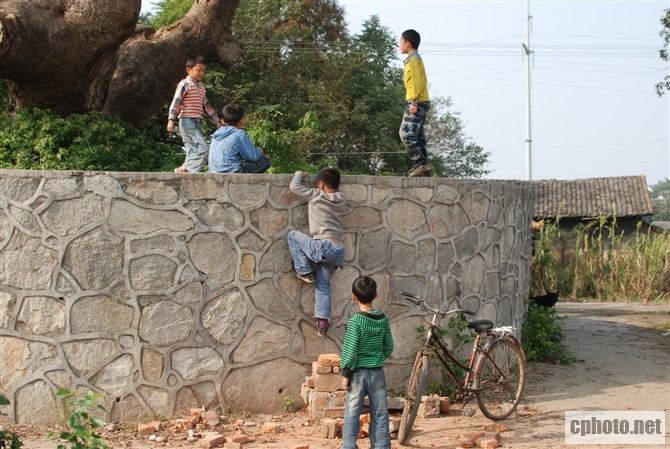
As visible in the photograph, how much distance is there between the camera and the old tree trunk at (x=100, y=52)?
30.6 feet

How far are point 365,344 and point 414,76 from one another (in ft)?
11.7

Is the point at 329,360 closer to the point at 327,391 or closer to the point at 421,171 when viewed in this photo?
the point at 327,391

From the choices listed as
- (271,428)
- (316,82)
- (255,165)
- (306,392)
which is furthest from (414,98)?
(316,82)

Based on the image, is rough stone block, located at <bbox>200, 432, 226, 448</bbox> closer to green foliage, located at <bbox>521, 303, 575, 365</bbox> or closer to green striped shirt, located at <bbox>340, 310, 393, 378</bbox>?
green striped shirt, located at <bbox>340, 310, 393, 378</bbox>

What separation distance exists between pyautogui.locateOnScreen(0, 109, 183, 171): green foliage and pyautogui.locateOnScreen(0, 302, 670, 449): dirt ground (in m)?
3.64

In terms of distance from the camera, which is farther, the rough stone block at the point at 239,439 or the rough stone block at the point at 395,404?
the rough stone block at the point at 395,404

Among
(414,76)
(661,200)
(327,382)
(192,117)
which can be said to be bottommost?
(327,382)

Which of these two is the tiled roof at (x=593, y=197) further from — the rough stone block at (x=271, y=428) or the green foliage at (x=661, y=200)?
the green foliage at (x=661, y=200)

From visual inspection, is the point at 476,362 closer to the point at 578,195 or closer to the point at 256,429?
the point at 256,429

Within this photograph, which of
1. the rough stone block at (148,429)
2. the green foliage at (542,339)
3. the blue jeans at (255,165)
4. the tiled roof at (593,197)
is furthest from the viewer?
the tiled roof at (593,197)

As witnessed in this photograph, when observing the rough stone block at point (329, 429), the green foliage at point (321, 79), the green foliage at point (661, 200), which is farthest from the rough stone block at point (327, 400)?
the green foliage at point (661, 200)

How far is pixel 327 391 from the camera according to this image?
7219mm

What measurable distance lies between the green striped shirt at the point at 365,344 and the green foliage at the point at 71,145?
4602 mm

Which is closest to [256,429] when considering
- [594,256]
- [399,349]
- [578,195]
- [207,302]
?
[207,302]
